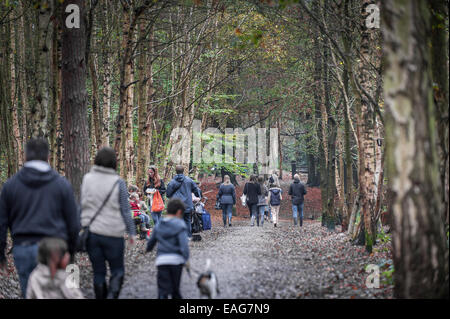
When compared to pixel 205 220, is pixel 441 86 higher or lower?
higher

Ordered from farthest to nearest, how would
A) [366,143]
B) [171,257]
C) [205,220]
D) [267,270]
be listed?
[205,220], [366,143], [267,270], [171,257]

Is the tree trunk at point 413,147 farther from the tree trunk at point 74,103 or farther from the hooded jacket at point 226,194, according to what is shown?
the hooded jacket at point 226,194

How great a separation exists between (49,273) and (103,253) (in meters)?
1.35

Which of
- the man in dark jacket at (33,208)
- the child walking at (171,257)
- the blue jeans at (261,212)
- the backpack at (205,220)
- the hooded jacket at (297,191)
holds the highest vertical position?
the man in dark jacket at (33,208)

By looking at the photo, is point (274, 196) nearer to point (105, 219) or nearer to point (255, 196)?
point (255, 196)

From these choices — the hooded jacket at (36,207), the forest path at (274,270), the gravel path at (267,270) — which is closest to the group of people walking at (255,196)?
the forest path at (274,270)

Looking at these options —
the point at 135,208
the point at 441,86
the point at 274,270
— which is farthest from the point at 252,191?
the point at 441,86

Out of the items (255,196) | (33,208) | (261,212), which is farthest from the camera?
(261,212)

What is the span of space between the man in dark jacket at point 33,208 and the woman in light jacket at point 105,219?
2.01ft

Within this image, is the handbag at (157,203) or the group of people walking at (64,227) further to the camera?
the handbag at (157,203)

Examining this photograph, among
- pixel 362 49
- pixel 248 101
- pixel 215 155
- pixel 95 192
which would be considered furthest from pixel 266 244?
pixel 248 101

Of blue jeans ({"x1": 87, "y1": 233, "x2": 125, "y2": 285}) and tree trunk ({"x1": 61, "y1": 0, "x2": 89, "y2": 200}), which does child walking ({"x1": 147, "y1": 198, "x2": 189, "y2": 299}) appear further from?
tree trunk ({"x1": 61, "y1": 0, "x2": 89, "y2": 200})

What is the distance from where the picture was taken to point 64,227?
5.95 metres

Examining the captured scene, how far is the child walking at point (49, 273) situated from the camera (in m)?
5.27
